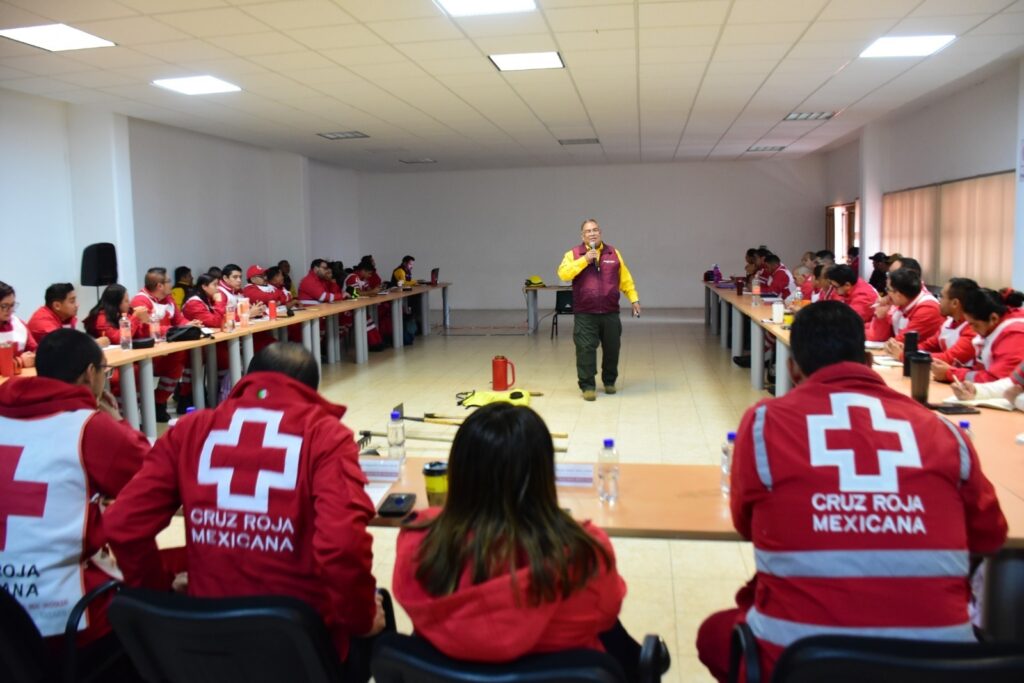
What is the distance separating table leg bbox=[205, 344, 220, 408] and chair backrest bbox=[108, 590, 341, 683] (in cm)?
556

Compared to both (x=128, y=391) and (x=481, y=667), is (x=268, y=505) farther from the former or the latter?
(x=128, y=391)

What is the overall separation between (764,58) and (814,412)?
208 inches

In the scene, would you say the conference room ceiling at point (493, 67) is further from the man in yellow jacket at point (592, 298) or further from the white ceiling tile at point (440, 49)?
the man in yellow jacket at point (592, 298)

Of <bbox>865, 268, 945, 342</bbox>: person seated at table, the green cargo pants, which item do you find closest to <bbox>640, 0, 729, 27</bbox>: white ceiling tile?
<bbox>865, 268, 945, 342</bbox>: person seated at table

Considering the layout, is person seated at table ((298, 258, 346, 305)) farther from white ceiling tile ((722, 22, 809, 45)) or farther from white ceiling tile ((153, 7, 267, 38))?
white ceiling tile ((722, 22, 809, 45))

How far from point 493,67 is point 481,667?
19.1 feet

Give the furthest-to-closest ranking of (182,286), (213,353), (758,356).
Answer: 1. (182,286)
2. (758,356)
3. (213,353)

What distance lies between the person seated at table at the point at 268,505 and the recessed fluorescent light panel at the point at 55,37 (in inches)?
172

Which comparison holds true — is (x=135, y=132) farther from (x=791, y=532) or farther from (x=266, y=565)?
(x=791, y=532)

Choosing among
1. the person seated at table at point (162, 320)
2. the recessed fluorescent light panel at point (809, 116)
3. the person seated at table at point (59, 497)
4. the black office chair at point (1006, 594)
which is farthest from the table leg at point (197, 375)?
the recessed fluorescent light panel at point (809, 116)

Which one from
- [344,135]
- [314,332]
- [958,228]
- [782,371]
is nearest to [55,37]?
[314,332]

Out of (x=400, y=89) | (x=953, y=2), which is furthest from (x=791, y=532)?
(x=400, y=89)

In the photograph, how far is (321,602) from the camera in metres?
1.87

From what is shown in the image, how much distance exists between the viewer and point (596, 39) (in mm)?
5598
